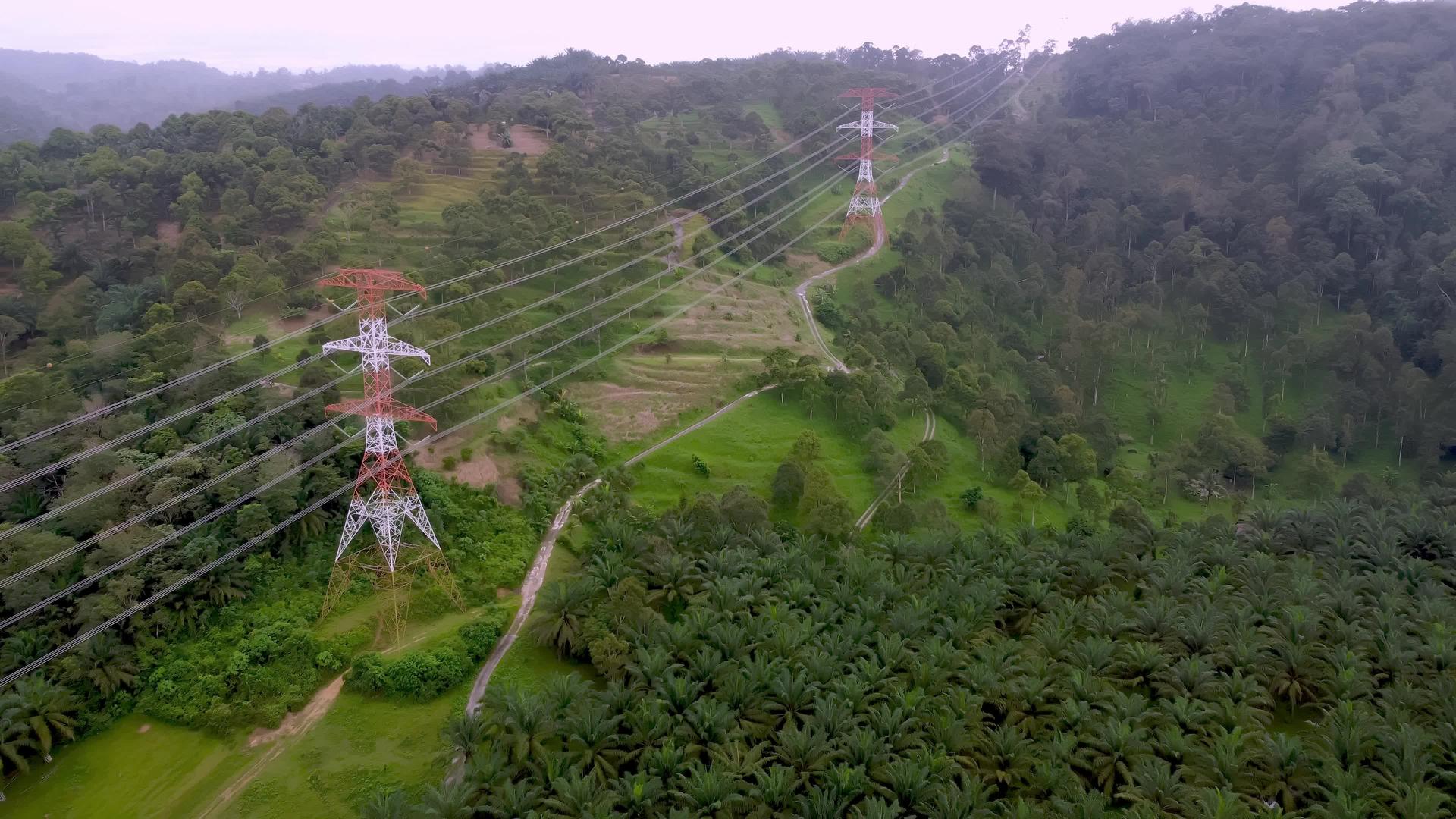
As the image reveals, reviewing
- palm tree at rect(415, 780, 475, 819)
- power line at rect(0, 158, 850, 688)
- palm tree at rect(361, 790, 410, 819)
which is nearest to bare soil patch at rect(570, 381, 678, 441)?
power line at rect(0, 158, 850, 688)

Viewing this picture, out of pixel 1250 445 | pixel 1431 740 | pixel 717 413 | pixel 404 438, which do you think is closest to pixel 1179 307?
pixel 1250 445

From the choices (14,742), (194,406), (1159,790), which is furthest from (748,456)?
(14,742)

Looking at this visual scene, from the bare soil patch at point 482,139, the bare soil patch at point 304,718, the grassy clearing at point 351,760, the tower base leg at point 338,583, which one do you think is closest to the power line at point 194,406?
the tower base leg at point 338,583

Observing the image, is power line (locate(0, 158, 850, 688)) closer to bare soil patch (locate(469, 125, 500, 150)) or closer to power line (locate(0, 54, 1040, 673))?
power line (locate(0, 54, 1040, 673))

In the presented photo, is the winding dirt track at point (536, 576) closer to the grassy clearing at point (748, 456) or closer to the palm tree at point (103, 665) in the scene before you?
the grassy clearing at point (748, 456)

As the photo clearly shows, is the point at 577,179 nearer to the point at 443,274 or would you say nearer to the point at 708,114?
the point at 443,274

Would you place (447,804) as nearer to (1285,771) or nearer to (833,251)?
(1285,771)
